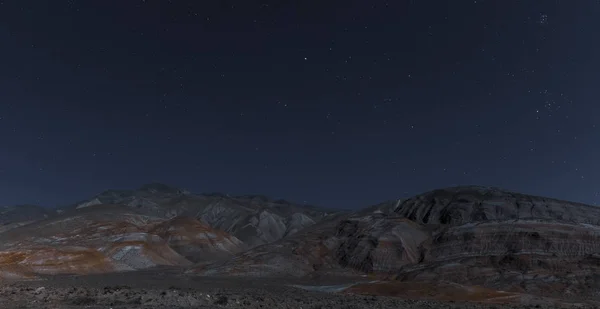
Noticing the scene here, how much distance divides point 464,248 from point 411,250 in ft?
42.0

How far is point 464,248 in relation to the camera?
3834 inches

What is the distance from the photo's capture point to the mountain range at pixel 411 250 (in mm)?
69062

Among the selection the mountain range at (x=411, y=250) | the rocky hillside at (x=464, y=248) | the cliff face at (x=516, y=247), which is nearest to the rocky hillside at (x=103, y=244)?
the mountain range at (x=411, y=250)

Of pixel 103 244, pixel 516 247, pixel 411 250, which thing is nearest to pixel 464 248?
pixel 516 247

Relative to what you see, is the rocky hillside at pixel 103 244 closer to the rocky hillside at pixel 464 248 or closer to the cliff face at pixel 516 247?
the rocky hillside at pixel 464 248

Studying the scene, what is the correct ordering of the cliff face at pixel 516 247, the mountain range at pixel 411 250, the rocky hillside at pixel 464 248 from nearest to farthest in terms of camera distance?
1. the cliff face at pixel 516 247
2. the mountain range at pixel 411 250
3. the rocky hillside at pixel 464 248

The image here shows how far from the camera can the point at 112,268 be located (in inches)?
4043

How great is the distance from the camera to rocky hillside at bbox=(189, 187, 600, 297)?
2884 inches

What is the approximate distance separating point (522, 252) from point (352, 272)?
114 feet

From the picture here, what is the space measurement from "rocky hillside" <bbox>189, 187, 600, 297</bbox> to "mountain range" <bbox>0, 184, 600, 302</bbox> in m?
0.25

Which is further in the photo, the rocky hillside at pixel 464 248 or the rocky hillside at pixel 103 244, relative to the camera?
the rocky hillside at pixel 103 244

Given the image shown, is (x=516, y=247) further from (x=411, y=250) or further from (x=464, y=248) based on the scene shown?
(x=411, y=250)

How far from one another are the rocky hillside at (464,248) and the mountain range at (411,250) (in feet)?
0.82

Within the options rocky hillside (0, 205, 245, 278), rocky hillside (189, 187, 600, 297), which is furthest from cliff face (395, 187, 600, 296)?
rocky hillside (0, 205, 245, 278)
